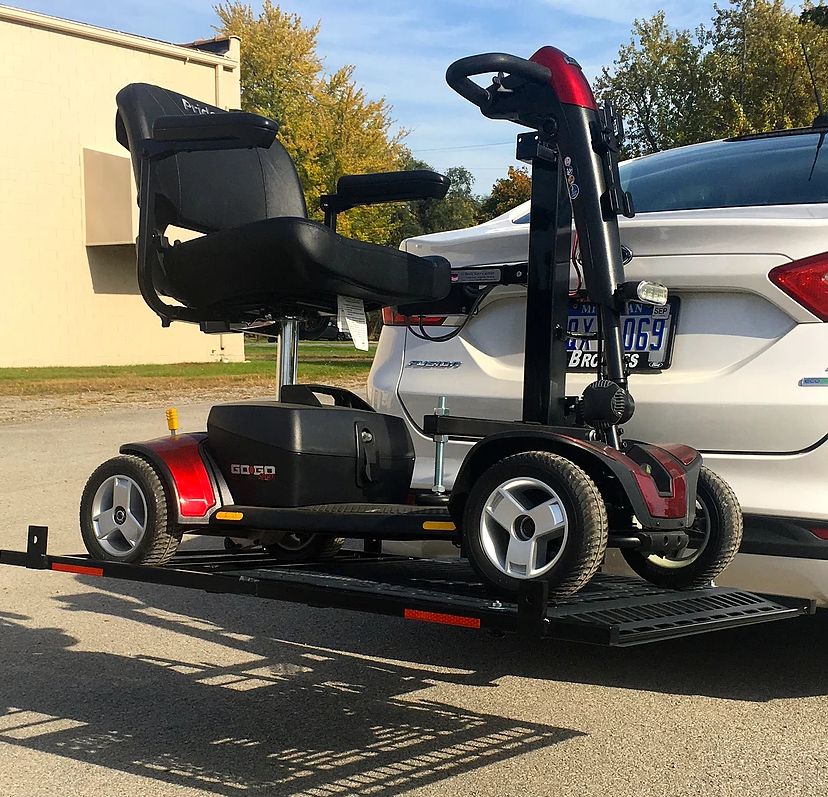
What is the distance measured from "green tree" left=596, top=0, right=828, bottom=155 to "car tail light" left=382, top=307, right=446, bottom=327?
1939 centimetres

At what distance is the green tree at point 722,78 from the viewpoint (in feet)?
86.0

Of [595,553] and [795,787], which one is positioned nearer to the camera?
[595,553]

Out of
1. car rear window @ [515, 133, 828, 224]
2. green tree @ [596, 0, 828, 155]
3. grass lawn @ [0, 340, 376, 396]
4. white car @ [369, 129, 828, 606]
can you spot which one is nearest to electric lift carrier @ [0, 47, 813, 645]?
white car @ [369, 129, 828, 606]

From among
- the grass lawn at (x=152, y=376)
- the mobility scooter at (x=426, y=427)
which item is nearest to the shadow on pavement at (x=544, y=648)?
the mobility scooter at (x=426, y=427)

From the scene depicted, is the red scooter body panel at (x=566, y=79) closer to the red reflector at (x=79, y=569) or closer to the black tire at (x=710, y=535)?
the black tire at (x=710, y=535)

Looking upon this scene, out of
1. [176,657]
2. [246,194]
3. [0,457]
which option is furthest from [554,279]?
[0,457]

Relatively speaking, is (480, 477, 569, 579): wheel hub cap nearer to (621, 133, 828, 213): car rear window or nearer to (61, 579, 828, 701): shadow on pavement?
(61, 579, 828, 701): shadow on pavement

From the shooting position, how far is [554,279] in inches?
128

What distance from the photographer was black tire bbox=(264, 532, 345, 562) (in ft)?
12.3

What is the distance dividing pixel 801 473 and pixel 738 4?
31800 mm

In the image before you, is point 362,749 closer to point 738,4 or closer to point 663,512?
point 663,512

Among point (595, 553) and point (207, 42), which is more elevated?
point (207, 42)

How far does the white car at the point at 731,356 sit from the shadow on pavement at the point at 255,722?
0.76m

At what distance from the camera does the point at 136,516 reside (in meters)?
3.38
